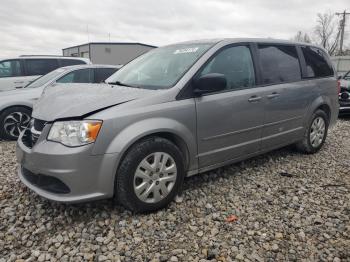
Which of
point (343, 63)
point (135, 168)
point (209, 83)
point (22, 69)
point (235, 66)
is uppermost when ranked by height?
point (343, 63)

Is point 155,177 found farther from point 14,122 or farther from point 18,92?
A: point 18,92

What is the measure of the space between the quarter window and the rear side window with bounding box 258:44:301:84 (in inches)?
9.1

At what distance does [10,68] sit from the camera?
894 centimetres

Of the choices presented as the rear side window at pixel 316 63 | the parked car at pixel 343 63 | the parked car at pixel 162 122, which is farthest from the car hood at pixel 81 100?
the parked car at pixel 343 63

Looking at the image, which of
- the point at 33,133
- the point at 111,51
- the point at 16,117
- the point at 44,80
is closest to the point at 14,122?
the point at 16,117

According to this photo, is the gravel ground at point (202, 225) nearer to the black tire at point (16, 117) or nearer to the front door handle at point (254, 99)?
the front door handle at point (254, 99)

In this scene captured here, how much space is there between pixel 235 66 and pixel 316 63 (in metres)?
1.91

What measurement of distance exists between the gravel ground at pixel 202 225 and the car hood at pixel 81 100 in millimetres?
978

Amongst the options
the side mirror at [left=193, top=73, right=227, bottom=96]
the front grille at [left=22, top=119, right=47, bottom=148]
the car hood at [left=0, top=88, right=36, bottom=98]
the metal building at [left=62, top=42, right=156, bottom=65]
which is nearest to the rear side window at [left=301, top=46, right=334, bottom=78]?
the side mirror at [left=193, top=73, right=227, bottom=96]

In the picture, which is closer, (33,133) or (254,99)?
(33,133)

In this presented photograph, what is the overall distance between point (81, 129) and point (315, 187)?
2.78m

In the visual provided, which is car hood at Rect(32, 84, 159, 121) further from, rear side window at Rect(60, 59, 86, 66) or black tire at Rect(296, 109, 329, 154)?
rear side window at Rect(60, 59, 86, 66)

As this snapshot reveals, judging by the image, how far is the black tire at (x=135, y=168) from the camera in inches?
111

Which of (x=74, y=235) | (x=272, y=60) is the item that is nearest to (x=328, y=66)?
(x=272, y=60)
